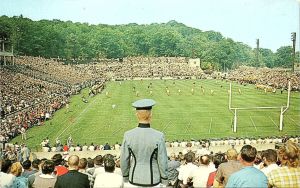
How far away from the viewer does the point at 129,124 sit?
1393 inches

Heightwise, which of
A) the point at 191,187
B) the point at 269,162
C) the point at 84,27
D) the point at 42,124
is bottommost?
the point at 42,124

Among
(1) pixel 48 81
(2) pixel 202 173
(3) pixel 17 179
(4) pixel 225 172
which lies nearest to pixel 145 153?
(4) pixel 225 172

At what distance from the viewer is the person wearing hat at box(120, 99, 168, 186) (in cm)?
550

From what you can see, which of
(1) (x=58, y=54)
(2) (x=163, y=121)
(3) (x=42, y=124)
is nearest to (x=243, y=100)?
(2) (x=163, y=121)

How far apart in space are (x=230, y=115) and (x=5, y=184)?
113ft

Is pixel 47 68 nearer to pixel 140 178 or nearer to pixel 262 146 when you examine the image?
pixel 262 146

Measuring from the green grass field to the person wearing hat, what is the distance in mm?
23454

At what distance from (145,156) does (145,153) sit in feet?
0.15

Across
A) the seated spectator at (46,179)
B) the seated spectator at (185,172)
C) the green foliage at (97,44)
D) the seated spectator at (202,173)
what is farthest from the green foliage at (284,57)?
the seated spectator at (46,179)

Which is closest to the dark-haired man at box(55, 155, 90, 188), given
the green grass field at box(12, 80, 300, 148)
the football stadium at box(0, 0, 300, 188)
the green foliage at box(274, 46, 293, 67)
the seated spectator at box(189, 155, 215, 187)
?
the football stadium at box(0, 0, 300, 188)

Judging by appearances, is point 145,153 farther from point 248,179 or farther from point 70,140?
point 70,140

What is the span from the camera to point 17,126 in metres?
31.3

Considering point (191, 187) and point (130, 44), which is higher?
point (130, 44)

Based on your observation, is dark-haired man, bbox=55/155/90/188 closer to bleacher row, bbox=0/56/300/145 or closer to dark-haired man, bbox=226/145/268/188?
dark-haired man, bbox=226/145/268/188
